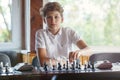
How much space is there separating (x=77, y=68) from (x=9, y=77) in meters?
0.50

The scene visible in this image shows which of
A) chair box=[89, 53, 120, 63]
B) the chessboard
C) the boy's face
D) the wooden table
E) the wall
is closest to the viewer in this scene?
the wooden table

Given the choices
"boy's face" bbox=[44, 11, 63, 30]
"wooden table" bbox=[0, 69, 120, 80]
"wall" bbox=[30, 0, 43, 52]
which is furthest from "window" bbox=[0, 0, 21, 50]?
"wooden table" bbox=[0, 69, 120, 80]

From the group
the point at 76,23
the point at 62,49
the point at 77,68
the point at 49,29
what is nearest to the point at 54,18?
the point at 49,29

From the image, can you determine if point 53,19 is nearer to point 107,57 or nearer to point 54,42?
point 54,42

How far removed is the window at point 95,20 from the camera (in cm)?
363

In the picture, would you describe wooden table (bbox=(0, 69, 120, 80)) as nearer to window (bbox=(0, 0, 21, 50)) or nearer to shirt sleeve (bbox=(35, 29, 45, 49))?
shirt sleeve (bbox=(35, 29, 45, 49))

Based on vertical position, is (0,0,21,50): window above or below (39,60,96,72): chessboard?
above

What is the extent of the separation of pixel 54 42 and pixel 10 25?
133 centimetres

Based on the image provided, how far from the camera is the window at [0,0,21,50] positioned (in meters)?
3.57

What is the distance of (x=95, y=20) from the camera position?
3.65 metres

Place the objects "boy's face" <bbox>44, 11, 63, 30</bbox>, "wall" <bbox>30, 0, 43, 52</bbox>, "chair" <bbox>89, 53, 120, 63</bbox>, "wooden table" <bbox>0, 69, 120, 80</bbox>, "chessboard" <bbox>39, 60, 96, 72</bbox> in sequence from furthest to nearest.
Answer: "wall" <bbox>30, 0, 43, 52</bbox> < "chair" <bbox>89, 53, 120, 63</bbox> < "boy's face" <bbox>44, 11, 63, 30</bbox> < "chessboard" <bbox>39, 60, 96, 72</bbox> < "wooden table" <bbox>0, 69, 120, 80</bbox>

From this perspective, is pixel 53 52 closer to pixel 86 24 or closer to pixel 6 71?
pixel 6 71

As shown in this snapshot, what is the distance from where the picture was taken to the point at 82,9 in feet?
11.9

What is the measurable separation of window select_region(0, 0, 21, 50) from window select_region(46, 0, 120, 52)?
612 mm
